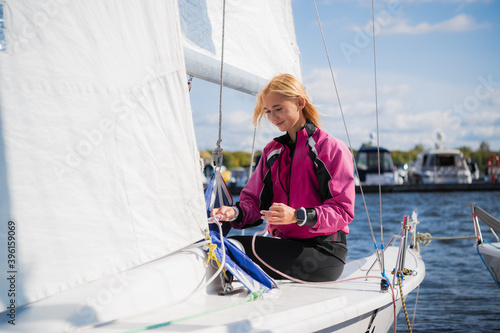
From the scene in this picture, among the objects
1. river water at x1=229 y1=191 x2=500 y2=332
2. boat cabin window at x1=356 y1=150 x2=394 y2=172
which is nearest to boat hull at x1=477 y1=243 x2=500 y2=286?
river water at x1=229 y1=191 x2=500 y2=332

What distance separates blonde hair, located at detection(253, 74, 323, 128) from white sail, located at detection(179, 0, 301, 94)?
2.48ft

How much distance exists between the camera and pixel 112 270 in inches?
90.1

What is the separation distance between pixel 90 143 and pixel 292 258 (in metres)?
1.32

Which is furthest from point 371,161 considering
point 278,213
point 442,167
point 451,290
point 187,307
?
point 187,307

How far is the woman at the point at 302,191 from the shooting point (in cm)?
294

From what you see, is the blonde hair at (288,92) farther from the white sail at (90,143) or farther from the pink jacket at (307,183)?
the white sail at (90,143)

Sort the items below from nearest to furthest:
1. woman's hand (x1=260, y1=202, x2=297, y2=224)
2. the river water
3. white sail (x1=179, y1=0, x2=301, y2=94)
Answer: woman's hand (x1=260, y1=202, x2=297, y2=224) < white sail (x1=179, y1=0, x2=301, y2=94) < the river water

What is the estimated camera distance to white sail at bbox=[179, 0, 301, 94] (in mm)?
3832

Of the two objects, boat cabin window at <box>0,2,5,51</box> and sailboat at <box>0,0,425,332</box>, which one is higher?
boat cabin window at <box>0,2,5,51</box>

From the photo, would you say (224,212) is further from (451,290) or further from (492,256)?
(451,290)

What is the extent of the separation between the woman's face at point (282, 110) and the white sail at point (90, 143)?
63 cm

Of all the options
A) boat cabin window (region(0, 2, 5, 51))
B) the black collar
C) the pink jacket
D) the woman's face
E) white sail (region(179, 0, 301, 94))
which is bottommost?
the pink jacket

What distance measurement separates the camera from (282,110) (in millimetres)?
3100

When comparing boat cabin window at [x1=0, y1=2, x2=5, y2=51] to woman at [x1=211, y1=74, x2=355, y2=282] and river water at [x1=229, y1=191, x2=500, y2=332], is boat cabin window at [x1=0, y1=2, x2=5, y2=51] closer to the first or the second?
woman at [x1=211, y1=74, x2=355, y2=282]
